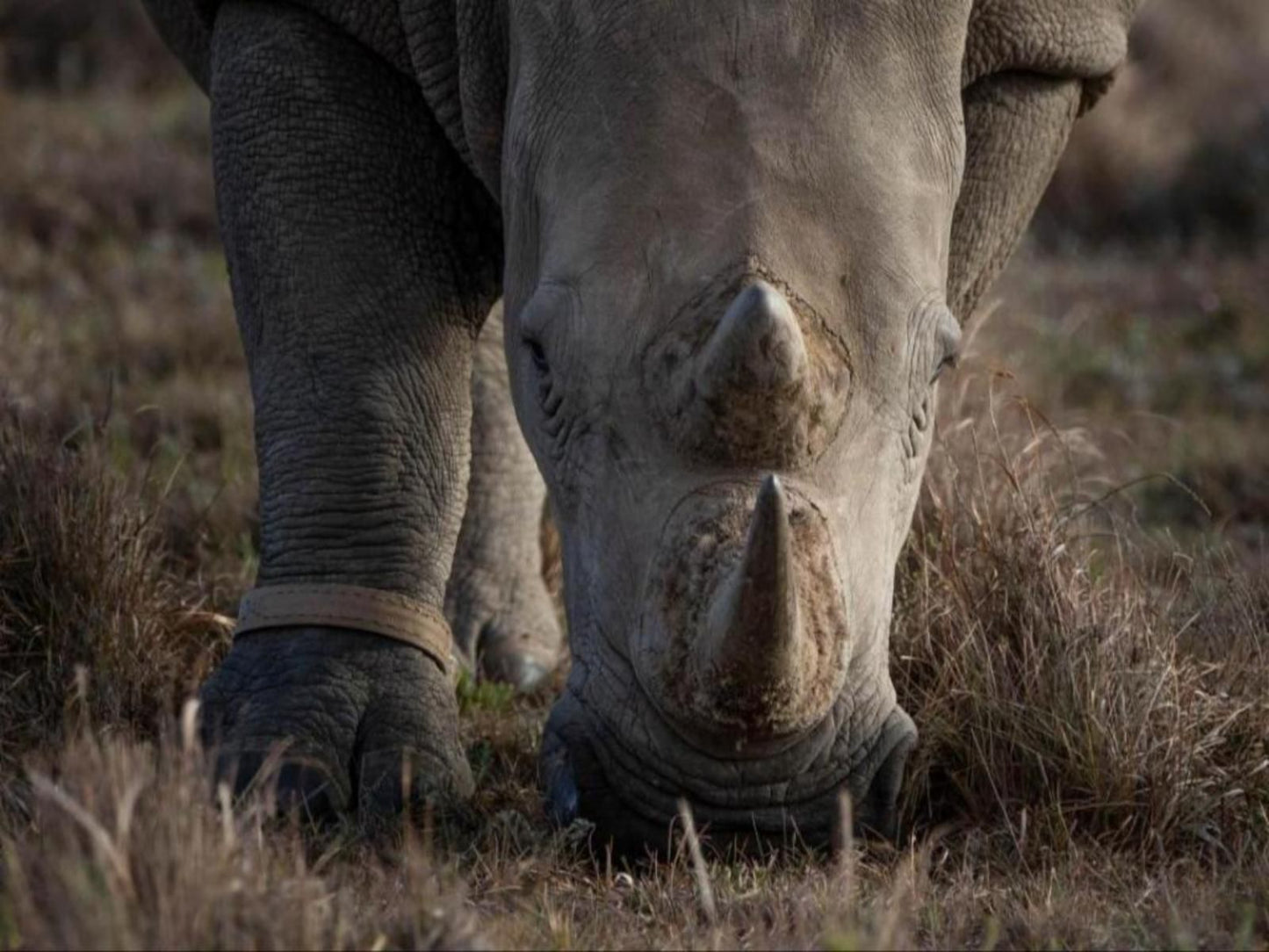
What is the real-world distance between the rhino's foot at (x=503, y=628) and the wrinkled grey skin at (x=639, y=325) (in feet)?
4.13

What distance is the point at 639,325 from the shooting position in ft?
13.6

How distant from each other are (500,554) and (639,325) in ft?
8.88

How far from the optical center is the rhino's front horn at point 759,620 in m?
3.74

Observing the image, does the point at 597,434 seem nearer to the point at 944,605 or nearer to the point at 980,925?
the point at 980,925

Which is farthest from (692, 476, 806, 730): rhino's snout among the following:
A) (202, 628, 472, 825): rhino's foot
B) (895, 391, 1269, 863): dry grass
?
(202, 628, 472, 825): rhino's foot

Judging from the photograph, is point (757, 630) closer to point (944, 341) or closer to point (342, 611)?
point (944, 341)

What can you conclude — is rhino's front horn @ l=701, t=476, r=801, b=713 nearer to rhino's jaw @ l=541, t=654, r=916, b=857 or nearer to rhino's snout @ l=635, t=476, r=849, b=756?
rhino's snout @ l=635, t=476, r=849, b=756

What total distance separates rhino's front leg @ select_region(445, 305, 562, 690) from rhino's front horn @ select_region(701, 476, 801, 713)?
8.36ft

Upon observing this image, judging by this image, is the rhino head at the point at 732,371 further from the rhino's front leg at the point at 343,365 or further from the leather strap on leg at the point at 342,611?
the leather strap on leg at the point at 342,611

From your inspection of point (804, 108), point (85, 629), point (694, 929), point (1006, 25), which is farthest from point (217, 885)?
point (1006, 25)

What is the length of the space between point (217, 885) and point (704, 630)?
2.89 ft

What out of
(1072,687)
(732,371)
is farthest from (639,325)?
(1072,687)

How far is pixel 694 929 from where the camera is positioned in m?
3.97

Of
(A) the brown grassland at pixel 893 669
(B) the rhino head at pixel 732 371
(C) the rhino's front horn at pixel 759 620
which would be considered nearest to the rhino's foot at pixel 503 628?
(A) the brown grassland at pixel 893 669
